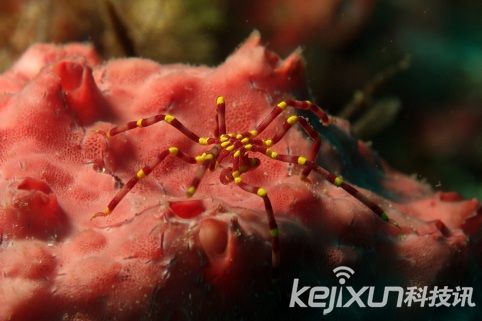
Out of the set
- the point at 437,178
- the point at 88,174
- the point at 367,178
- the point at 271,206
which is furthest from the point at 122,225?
the point at 437,178

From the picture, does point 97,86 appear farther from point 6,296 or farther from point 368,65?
point 368,65

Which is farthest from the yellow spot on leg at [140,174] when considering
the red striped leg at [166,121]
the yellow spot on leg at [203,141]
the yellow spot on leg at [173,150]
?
the yellow spot on leg at [203,141]

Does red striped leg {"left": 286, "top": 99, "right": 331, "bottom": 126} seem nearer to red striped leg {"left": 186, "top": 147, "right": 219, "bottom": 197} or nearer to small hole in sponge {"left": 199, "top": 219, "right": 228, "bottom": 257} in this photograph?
red striped leg {"left": 186, "top": 147, "right": 219, "bottom": 197}

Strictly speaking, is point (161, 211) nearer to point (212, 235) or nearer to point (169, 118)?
point (212, 235)

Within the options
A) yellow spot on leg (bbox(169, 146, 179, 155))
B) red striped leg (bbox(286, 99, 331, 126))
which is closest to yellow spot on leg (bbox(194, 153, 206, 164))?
yellow spot on leg (bbox(169, 146, 179, 155))

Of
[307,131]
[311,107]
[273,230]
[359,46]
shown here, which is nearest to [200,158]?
[273,230]

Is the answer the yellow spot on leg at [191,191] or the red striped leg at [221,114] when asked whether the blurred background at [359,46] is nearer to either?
the red striped leg at [221,114]
